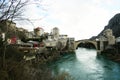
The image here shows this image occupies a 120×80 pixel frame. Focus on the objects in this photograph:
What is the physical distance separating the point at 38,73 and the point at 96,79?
14396mm

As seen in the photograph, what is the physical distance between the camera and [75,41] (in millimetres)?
94438

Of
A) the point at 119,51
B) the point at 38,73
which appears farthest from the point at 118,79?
the point at 119,51

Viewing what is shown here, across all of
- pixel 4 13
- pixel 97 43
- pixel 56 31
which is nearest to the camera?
pixel 4 13

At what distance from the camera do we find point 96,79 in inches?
994

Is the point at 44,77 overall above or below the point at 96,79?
above

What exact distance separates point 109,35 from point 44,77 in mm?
75338

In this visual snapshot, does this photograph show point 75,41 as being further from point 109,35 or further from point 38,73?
point 38,73

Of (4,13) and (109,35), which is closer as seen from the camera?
(4,13)

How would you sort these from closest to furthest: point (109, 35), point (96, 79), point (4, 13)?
1. point (4, 13)
2. point (96, 79)
3. point (109, 35)

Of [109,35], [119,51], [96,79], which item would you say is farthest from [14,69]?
[109,35]

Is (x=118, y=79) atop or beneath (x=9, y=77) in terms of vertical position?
beneath

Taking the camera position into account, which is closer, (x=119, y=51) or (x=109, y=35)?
(x=119, y=51)

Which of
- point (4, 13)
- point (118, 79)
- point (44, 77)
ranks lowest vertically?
point (118, 79)

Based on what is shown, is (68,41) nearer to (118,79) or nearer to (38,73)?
(118,79)
